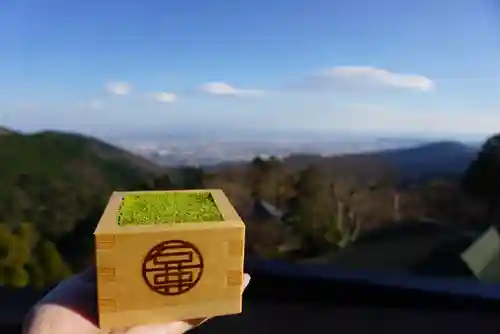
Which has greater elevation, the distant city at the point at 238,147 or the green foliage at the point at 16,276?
the distant city at the point at 238,147

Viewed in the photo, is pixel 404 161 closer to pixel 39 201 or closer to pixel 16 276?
pixel 39 201

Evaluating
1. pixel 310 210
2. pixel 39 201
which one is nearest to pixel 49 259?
pixel 39 201

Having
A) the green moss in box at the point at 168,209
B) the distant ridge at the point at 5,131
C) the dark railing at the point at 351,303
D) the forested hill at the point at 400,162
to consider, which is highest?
the distant ridge at the point at 5,131

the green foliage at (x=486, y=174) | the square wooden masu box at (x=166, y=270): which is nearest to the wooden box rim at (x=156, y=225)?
the square wooden masu box at (x=166, y=270)

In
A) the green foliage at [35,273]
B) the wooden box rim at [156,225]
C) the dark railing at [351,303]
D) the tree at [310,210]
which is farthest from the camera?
the tree at [310,210]

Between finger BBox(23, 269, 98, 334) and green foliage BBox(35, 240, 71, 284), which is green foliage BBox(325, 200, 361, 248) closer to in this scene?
green foliage BBox(35, 240, 71, 284)

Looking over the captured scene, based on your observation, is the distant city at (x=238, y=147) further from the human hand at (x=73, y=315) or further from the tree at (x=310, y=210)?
the human hand at (x=73, y=315)
